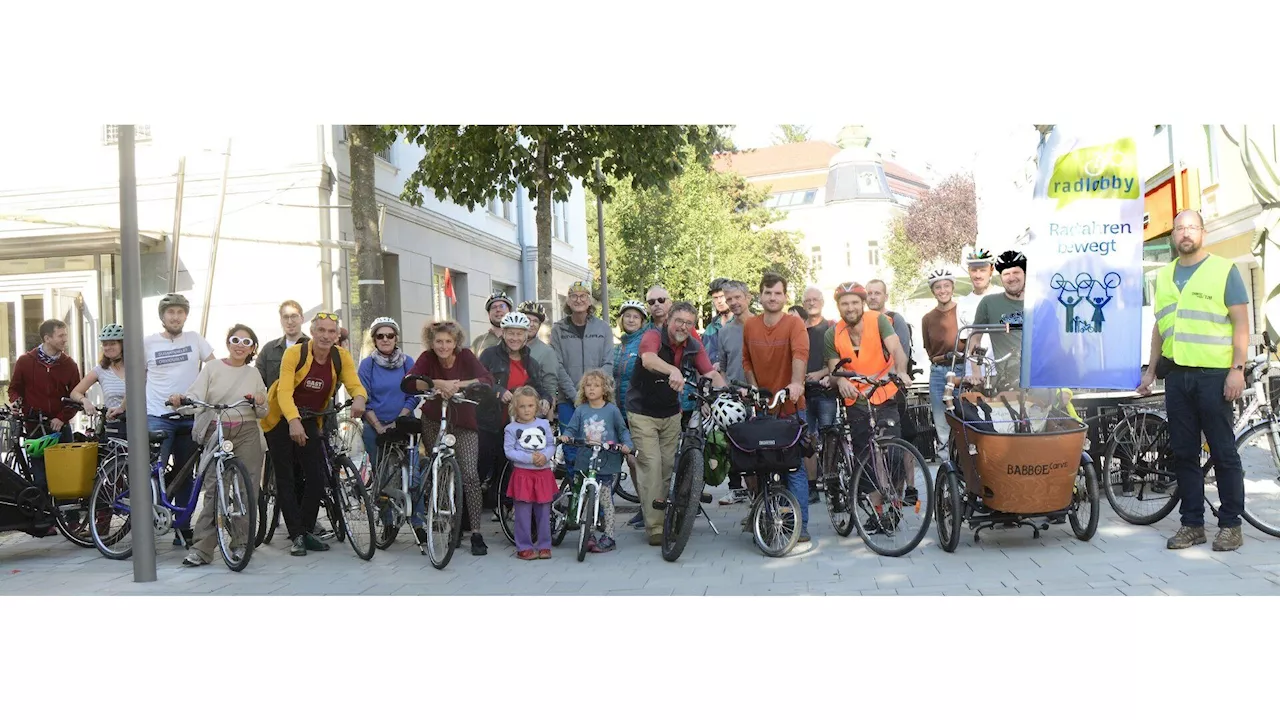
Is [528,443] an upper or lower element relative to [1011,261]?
lower

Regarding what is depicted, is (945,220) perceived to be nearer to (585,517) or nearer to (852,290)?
(852,290)

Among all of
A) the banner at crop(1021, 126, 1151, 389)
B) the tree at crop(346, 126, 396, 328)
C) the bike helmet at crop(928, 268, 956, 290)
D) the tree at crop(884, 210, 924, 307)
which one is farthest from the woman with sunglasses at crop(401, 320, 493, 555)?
the tree at crop(884, 210, 924, 307)

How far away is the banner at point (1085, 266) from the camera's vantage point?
6730mm

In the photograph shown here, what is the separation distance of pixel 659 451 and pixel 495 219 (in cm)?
1638

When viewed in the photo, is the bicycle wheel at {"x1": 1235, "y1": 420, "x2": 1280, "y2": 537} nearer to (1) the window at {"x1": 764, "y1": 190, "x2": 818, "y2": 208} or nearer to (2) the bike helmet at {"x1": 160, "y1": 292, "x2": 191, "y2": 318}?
(2) the bike helmet at {"x1": 160, "y1": 292, "x2": 191, "y2": 318}

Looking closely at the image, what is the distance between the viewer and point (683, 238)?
35375 millimetres

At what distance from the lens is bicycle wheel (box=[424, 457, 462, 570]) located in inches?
281

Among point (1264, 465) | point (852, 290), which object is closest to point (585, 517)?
point (852, 290)
